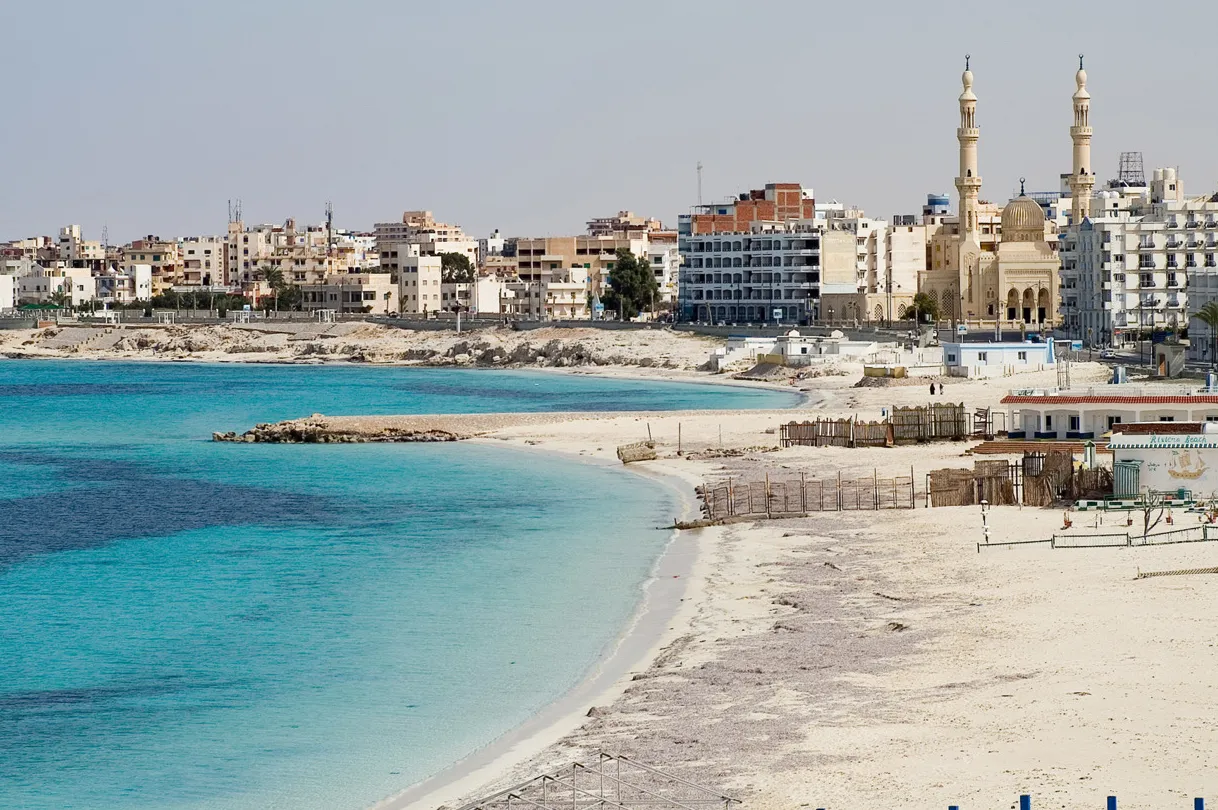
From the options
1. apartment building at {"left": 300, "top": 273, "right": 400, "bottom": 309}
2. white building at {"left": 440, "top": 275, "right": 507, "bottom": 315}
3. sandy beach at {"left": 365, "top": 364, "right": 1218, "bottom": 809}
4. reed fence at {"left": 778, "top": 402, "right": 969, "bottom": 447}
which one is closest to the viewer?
sandy beach at {"left": 365, "top": 364, "right": 1218, "bottom": 809}

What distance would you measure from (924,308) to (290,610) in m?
108

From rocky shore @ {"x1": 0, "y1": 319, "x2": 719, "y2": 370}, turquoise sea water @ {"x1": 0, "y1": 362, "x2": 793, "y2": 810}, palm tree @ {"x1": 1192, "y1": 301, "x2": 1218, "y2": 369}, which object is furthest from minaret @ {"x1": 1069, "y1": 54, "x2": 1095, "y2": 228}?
turquoise sea water @ {"x1": 0, "y1": 362, "x2": 793, "y2": 810}

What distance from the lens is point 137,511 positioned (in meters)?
51.6

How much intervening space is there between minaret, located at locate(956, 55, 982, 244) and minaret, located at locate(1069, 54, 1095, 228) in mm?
7537

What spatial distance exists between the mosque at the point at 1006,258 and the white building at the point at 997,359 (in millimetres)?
41843

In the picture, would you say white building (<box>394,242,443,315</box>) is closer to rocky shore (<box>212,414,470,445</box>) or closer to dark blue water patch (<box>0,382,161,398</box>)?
dark blue water patch (<box>0,382,161,398</box>)

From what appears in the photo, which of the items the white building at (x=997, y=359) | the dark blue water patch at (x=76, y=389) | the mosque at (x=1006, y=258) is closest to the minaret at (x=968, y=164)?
the mosque at (x=1006, y=258)

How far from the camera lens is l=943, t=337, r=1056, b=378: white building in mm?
90500

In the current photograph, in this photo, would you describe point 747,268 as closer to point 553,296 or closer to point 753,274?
point 753,274

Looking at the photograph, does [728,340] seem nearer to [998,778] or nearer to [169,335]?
[169,335]

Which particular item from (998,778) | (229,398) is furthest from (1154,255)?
(998,778)

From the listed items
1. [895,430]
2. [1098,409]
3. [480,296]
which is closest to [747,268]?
[480,296]

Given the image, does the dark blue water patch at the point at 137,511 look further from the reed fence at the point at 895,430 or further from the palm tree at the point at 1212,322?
the palm tree at the point at 1212,322

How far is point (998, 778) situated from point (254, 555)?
1033 inches
